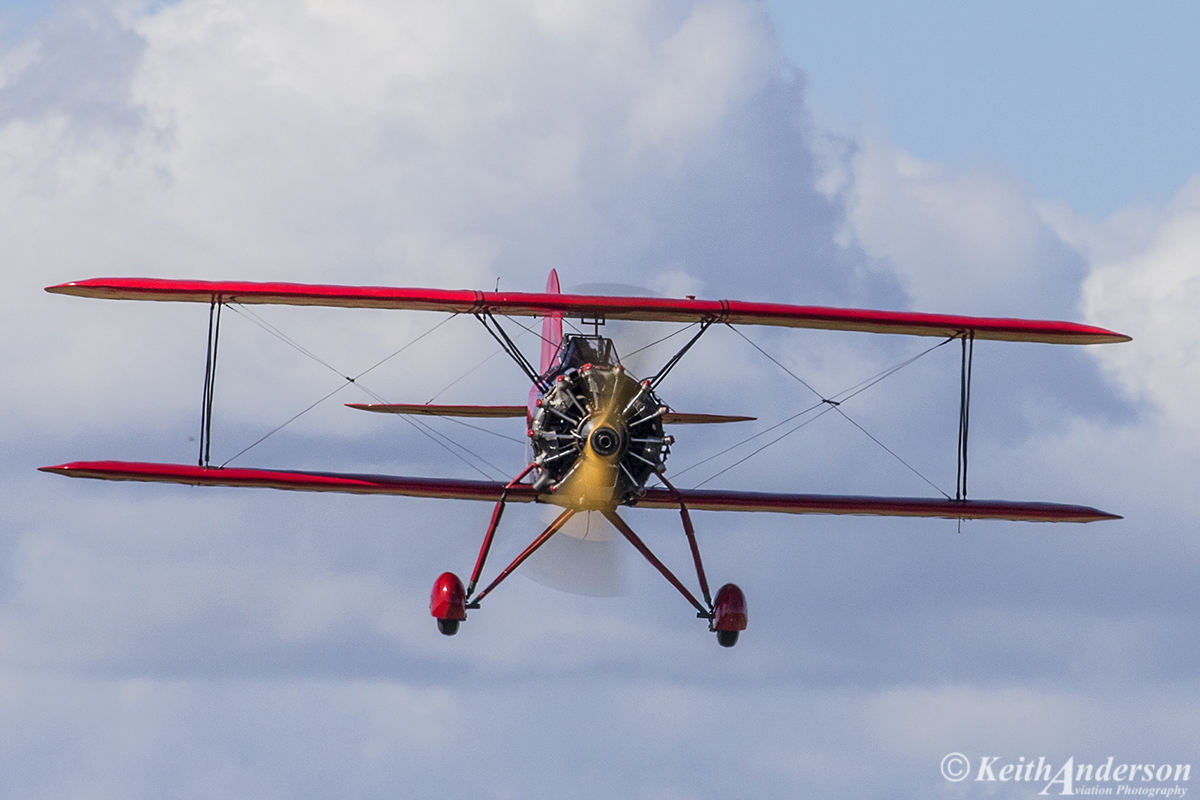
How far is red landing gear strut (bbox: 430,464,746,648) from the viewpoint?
24.2 metres

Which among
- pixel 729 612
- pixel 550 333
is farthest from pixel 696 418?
pixel 729 612

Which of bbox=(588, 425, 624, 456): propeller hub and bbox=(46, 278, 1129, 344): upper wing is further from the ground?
bbox=(46, 278, 1129, 344): upper wing

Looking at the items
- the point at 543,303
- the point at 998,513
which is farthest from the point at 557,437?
the point at 998,513

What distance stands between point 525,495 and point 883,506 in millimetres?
4737

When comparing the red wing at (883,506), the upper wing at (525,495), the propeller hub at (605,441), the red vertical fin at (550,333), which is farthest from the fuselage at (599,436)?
the red vertical fin at (550,333)

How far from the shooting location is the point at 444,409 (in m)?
28.9

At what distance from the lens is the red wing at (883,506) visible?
84.6 feet

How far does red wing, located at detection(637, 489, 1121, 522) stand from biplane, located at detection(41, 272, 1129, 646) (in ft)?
0.06

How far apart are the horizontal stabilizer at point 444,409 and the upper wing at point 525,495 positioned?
10.9 ft

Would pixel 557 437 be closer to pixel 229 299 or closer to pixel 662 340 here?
pixel 662 340

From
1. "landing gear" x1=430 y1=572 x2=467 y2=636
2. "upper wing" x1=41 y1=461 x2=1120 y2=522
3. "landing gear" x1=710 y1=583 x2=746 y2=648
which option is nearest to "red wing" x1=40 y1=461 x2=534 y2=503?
"upper wing" x1=41 y1=461 x2=1120 y2=522

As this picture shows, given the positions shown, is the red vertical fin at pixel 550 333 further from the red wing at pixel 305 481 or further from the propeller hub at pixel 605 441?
the propeller hub at pixel 605 441

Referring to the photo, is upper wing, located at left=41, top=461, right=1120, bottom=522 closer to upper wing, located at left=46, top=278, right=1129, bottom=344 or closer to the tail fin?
upper wing, located at left=46, top=278, right=1129, bottom=344

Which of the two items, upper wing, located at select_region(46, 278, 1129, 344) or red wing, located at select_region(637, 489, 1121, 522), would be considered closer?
upper wing, located at select_region(46, 278, 1129, 344)
